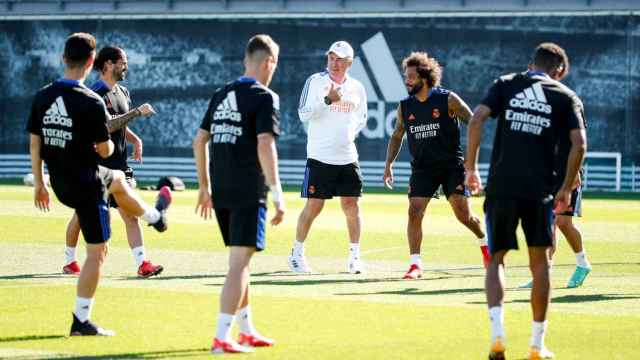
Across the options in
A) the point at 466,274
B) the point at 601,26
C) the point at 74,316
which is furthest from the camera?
the point at 601,26

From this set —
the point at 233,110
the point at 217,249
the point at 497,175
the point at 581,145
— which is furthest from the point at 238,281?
the point at 217,249

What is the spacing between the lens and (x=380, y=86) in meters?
40.7

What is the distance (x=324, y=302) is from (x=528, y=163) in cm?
351

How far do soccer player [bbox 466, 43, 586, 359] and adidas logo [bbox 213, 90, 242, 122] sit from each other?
1.57 meters

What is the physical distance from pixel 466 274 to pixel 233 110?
640 cm

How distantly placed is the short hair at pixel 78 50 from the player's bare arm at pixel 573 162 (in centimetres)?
353

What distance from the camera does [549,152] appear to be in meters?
9.13

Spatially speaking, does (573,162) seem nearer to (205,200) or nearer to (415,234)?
(205,200)

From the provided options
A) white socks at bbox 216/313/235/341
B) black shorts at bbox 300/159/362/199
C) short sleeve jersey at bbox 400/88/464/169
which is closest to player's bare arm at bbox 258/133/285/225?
white socks at bbox 216/313/235/341

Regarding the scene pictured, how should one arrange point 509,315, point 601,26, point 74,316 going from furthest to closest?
point 601,26, point 509,315, point 74,316

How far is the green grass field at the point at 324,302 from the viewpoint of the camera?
9.49 m

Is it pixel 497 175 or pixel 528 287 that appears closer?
pixel 497 175

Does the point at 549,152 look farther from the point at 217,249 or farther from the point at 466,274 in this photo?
the point at 217,249

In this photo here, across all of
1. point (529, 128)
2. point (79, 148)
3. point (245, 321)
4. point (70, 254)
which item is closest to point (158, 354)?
point (245, 321)
